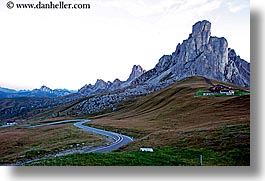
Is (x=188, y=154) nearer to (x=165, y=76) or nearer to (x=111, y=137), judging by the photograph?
(x=111, y=137)

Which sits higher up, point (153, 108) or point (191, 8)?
point (191, 8)

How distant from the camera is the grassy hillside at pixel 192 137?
27.0 ft

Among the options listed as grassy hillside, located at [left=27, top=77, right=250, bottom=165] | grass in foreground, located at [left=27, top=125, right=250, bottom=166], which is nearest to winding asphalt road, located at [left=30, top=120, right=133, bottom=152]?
grassy hillside, located at [left=27, top=77, right=250, bottom=165]

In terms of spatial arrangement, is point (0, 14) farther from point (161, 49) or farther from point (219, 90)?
point (219, 90)

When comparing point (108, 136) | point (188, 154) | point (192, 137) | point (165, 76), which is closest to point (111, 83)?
point (108, 136)

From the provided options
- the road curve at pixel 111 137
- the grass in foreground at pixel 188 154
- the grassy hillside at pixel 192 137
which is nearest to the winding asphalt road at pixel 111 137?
the road curve at pixel 111 137

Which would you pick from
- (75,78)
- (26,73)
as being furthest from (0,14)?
(75,78)

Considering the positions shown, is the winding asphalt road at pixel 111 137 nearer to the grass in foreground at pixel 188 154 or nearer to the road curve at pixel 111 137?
the road curve at pixel 111 137

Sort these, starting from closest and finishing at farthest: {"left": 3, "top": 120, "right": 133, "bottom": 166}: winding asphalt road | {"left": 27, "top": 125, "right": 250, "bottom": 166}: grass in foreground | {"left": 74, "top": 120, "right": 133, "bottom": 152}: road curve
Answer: {"left": 27, "top": 125, "right": 250, "bottom": 166}: grass in foreground, {"left": 3, "top": 120, "right": 133, "bottom": 166}: winding asphalt road, {"left": 74, "top": 120, "right": 133, "bottom": 152}: road curve

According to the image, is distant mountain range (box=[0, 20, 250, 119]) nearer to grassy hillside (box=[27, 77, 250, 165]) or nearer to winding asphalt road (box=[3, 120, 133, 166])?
grassy hillside (box=[27, 77, 250, 165])

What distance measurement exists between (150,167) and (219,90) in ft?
14.0

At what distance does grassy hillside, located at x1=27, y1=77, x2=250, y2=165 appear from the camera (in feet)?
27.0

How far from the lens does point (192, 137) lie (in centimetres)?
882

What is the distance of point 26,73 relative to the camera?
372 inches
